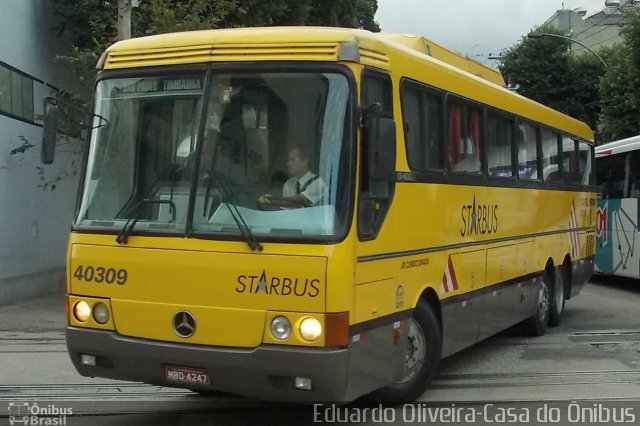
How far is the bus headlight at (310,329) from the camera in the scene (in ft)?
16.2

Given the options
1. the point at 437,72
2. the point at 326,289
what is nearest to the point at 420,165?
the point at 437,72

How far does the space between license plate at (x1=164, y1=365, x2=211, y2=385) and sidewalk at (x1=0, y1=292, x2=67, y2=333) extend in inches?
225

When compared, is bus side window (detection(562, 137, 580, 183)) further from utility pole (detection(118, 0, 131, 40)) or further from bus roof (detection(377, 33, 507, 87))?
utility pole (detection(118, 0, 131, 40))

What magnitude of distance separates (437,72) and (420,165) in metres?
0.98

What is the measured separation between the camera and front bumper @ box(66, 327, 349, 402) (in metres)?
4.95

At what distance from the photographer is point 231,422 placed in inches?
243

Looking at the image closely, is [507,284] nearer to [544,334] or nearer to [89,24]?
[544,334]

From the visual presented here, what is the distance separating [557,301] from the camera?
11133 millimetres

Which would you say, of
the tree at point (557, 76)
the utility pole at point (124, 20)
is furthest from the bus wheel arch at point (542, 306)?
the tree at point (557, 76)

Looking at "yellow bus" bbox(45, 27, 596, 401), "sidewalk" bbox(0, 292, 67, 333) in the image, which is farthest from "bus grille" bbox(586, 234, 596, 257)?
"sidewalk" bbox(0, 292, 67, 333)

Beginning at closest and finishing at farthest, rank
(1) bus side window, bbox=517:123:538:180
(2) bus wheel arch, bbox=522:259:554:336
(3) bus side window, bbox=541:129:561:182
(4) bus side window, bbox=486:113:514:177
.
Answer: (4) bus side window, bbox=486:113:514:177
(1) bus side window, bbox=517:123:538:180
(3) bus side window, bbox=541:129:561:182
(2) bus wheel arch, bbox=522:259:554:336

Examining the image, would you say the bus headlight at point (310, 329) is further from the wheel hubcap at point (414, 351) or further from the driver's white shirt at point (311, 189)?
the wheel hubcap at point (414, 351)

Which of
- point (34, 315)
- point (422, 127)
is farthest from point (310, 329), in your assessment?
point (34, 315)

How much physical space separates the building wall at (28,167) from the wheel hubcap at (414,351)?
8.63 meters
